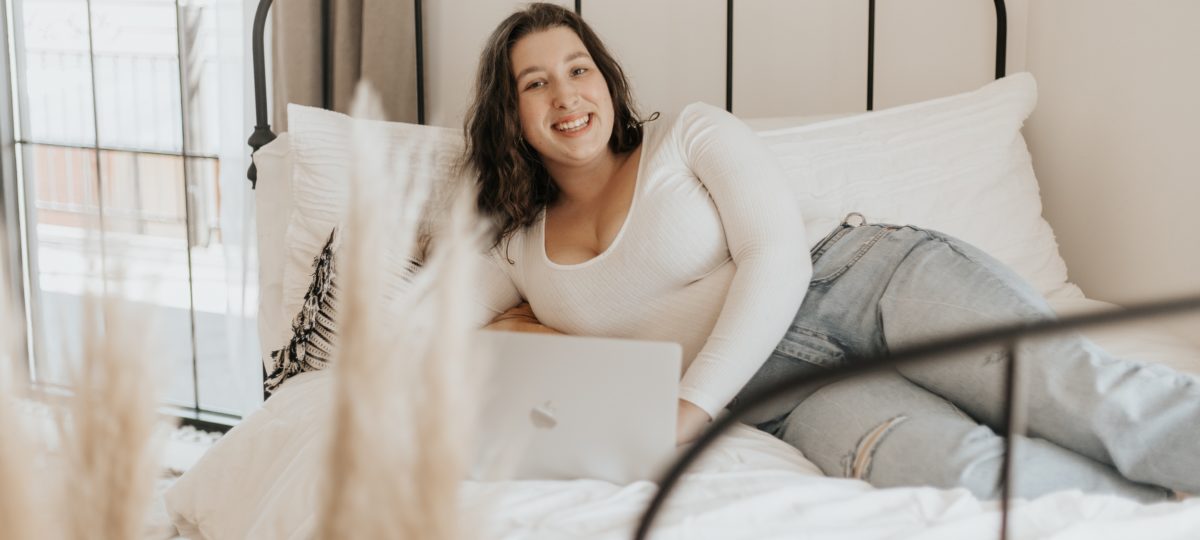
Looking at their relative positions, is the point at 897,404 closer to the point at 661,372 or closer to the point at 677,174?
the point at 661,372

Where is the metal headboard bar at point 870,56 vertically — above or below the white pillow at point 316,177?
above

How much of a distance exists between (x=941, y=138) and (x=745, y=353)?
0.70 metres

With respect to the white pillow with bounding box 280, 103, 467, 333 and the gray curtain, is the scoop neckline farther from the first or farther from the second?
the gray curtain

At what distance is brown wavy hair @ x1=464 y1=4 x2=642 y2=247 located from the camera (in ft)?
5.80

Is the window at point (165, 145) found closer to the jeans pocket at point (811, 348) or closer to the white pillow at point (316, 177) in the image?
the white pillow at point (316, 177)

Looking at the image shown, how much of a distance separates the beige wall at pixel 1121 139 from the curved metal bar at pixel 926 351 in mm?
1272

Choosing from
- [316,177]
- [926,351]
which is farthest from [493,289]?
[926,351]

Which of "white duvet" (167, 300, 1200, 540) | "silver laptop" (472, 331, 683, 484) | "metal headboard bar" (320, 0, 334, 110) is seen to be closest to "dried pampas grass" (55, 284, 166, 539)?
"white duvet" (167, 300, 1200, 540)

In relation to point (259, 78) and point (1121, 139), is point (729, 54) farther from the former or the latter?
point (259, 78)

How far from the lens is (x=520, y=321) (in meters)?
1.75

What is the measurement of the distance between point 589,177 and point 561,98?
0.15 meters

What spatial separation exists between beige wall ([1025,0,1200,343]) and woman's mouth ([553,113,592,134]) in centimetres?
94

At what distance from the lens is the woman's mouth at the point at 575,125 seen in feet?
5.57

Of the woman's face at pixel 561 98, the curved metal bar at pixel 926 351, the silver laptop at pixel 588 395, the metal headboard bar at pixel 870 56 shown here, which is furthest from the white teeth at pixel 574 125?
the curved metal bar at pixel 926 351
